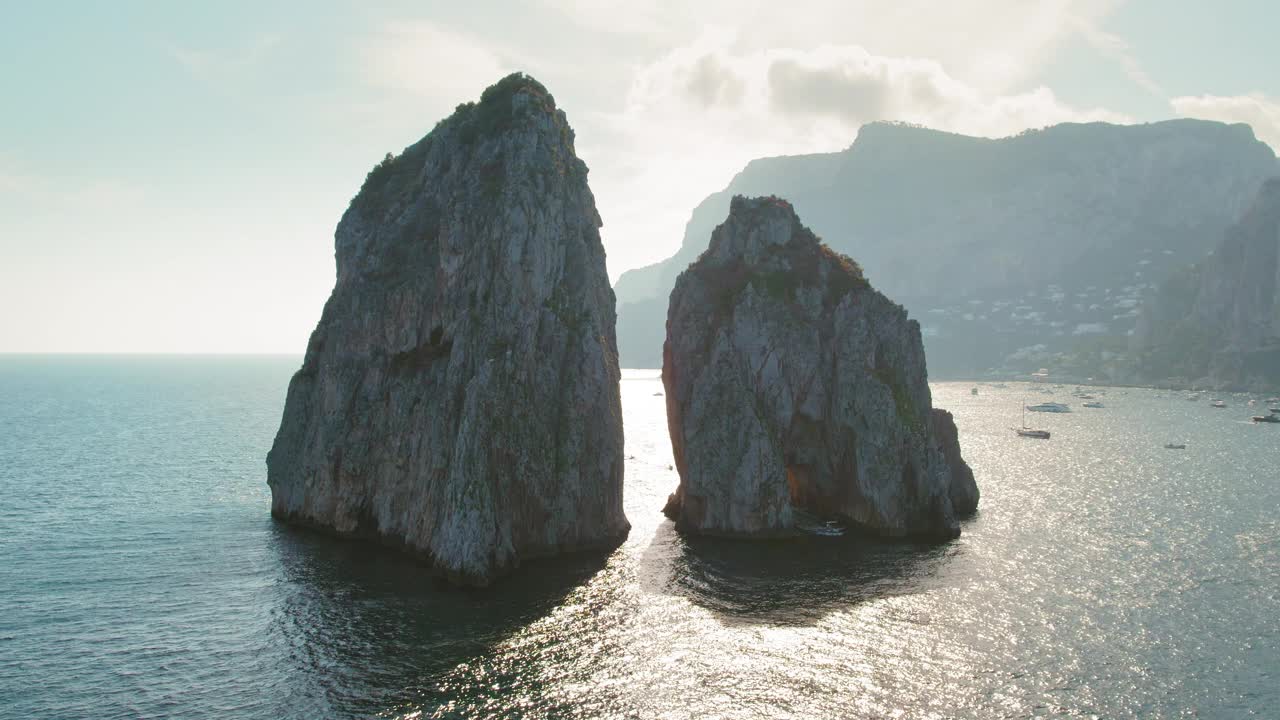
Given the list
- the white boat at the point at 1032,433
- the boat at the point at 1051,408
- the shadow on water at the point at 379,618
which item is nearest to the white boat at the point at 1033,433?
the white boat at the point at 1032,433

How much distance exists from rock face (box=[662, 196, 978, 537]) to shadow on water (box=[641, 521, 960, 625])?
3.73m

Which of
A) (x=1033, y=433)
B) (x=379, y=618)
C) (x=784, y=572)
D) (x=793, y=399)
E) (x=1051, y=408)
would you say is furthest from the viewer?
(x=1051, y=408)

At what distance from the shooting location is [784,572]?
5816 centimetres

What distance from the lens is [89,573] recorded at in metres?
57.4

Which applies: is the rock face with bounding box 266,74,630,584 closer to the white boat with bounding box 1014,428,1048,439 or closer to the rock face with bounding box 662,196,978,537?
the rock face with bounding box 662,196,978,537

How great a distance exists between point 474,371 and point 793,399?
33983 mm

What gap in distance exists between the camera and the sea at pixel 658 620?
37562mm

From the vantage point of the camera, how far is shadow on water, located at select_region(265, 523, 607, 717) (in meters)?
38.8

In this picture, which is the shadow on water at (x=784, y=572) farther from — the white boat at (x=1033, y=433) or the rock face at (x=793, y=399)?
the white boat at (x=1033, y=433)

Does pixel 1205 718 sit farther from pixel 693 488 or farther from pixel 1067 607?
pixel 693 488

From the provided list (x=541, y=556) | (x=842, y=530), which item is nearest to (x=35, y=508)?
(x=541, y=556)

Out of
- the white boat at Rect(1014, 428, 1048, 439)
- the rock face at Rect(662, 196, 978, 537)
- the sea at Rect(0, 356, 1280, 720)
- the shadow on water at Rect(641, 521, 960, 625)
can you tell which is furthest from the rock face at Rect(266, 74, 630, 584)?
the white boat at Rect(1014, 428, 1048, 439)

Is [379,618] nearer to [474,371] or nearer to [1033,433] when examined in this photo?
[474,371]

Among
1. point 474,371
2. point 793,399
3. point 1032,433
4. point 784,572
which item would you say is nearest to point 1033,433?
point 1032,433
